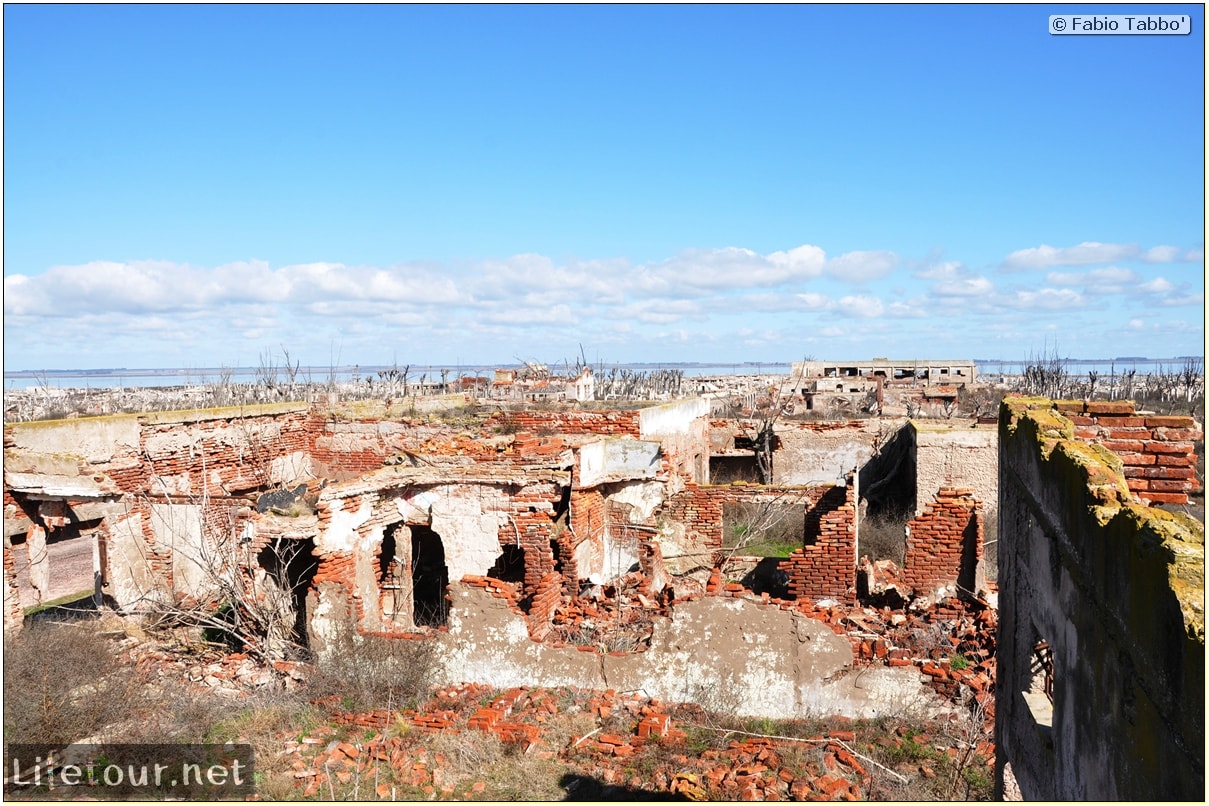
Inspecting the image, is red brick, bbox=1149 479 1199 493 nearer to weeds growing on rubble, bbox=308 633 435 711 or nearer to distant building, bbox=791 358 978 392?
weeds growing on rubble, bbox=308 633 435 711

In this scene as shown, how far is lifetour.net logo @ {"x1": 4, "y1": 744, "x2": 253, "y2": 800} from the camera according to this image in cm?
721

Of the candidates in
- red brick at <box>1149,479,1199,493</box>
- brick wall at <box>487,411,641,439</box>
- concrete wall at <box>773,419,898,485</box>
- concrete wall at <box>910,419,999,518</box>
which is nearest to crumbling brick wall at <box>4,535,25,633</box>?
brick wall at <box>487,411,641,439</box>

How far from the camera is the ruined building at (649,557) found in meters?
3.43

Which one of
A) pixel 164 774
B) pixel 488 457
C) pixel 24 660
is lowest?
pixel 164 774

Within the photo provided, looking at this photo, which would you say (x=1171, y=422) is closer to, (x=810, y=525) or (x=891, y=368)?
(x=810, y=525)

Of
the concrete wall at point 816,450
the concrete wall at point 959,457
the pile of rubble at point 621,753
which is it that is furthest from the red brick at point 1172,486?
the concrete wall at point 816,450

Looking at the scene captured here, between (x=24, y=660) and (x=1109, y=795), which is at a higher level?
(x=1109, y=795)

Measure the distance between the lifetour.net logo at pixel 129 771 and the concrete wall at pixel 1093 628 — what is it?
634 cm

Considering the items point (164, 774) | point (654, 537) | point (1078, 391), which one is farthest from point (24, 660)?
point (1078, 391)

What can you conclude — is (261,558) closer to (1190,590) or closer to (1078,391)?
(1190,590)

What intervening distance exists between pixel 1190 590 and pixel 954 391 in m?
35.2

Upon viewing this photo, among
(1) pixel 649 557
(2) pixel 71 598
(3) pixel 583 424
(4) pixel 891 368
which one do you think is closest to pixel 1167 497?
(1) pixel 649 557

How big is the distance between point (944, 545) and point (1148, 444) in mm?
7403

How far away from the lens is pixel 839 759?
7.88 meters
